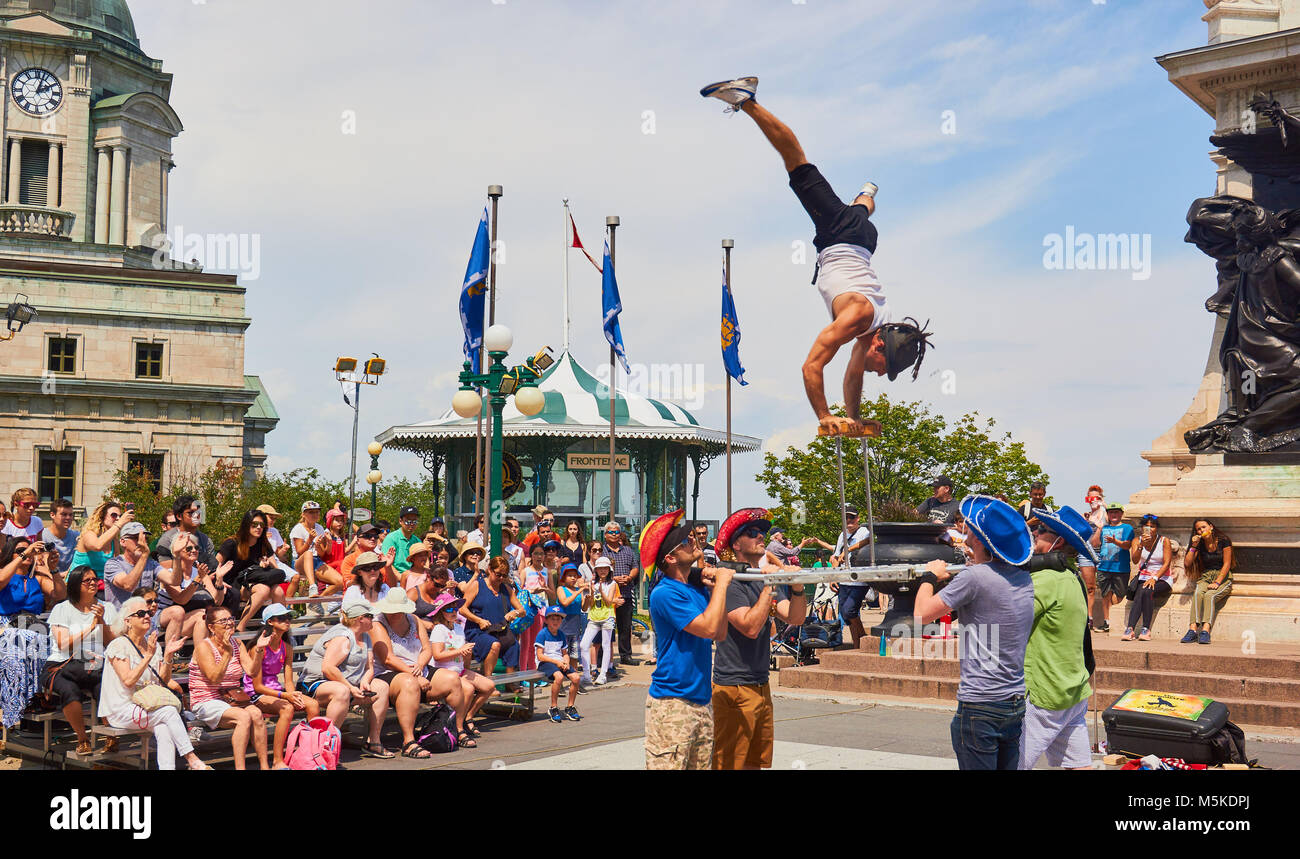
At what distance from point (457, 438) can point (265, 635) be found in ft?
89.4

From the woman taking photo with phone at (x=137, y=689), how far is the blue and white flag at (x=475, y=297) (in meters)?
9.39

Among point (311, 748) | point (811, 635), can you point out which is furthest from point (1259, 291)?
point (311, 748)

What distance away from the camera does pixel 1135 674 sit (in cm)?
1161

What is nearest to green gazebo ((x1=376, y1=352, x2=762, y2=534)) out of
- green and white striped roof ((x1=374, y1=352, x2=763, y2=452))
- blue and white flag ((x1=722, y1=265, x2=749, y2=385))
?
green and white striped roof ((x1=374, y1=352, x2=763, y2=452))

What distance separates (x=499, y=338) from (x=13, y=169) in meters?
51.3

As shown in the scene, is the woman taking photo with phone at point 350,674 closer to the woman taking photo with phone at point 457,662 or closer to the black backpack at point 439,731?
the black backpack at point 439,731

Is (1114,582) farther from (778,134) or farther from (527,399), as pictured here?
(527,399)

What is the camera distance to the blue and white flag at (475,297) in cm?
1792

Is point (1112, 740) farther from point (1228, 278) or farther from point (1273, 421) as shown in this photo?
point (1228, 278)

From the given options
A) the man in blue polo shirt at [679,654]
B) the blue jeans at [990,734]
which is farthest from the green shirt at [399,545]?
the blue jeans at [990,734]

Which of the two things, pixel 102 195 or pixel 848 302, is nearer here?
pixel 848 302

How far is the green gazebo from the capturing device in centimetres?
3434

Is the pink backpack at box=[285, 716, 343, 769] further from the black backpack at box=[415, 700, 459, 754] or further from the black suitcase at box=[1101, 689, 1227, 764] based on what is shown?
the black suitcase at box=[1101, 689, 1227, 764]
